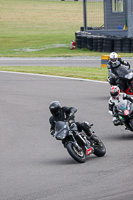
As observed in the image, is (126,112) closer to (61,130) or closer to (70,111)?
(70,111)

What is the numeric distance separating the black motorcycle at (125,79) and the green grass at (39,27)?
13.7 metres

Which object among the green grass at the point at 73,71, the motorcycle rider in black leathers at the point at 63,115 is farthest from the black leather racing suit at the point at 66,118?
the green grass at the point at 73,71

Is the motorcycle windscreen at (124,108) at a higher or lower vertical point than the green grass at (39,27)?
higher

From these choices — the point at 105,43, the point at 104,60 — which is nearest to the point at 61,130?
the point at 104,60

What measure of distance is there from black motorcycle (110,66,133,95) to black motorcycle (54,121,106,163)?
594 cm

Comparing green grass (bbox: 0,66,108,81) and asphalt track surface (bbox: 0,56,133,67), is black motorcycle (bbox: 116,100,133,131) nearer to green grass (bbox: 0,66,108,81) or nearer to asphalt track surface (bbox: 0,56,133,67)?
green grass (bbox: 0,66,108,81)

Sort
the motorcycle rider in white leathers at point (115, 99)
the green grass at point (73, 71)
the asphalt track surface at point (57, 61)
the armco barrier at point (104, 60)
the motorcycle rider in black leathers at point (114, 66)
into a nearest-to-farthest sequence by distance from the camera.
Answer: the motorcycle rider in white leathers at point (115, 99) < the motorcycle rider in black leathers at point (114, 66) < the armco barrier at point (104, 60) < the green grass at point (73, 71) < the asphalt track surface at point (57, 61)

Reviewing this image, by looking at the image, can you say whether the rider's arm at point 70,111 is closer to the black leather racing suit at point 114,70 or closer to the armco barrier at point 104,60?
the black leather racing suit at point 114,70

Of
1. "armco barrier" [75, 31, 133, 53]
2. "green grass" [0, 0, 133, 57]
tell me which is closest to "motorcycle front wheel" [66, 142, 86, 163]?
"green grass" [0, 0, 133, 57]

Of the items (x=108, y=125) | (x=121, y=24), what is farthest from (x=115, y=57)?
(x=121, y=24)

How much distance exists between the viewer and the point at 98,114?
14.2 metres

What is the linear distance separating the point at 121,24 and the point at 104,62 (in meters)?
15.1

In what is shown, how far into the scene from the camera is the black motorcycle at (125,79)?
50.5 feet

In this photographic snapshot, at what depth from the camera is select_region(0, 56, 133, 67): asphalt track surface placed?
28.2 metres
